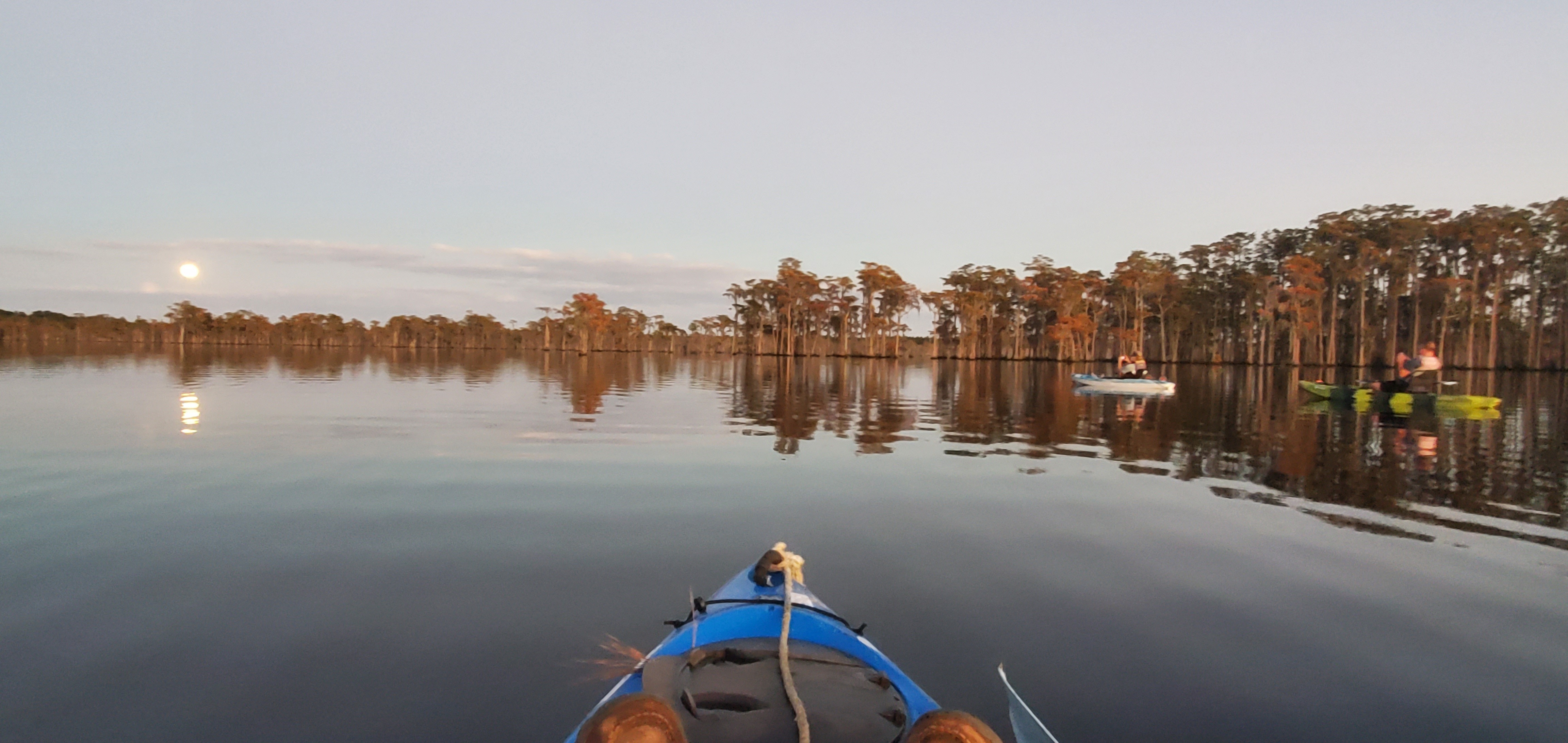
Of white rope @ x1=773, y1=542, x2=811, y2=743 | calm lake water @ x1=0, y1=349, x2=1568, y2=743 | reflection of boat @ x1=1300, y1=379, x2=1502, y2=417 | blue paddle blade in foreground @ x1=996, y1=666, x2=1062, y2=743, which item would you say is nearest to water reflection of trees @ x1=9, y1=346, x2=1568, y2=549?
calm lake water @ x1=0, y1=349, x2=1568, y2=743

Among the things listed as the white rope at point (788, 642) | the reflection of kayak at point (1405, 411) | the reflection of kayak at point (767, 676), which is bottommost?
the reflection of kayak at point (1405, 411)

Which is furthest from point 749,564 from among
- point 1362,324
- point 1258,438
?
point 1362,324

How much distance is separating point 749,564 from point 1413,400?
25354mm

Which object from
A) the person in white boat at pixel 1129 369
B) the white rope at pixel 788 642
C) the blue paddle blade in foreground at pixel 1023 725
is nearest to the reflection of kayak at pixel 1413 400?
the person in white boat at pixel 1129 369

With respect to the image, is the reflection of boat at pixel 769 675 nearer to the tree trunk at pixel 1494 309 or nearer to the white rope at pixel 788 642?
the white rope at pixel 788 642

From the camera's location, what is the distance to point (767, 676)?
12.4 feet

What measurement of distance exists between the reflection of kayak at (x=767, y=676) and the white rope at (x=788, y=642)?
0.17ft

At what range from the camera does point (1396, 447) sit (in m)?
16.3

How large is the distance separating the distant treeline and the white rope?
Answer: 80071mm

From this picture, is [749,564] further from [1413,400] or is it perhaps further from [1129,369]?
[1129,369]

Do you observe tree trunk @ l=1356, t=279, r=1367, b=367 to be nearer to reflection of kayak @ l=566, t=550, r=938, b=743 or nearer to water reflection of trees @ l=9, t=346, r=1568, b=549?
water reflection of trees @ l=9, t=346, r=1568, b=549

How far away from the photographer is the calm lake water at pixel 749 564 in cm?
446

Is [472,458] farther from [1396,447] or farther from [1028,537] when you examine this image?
[1396,447]

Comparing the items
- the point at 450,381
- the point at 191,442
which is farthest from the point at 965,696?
the point at 450,381
